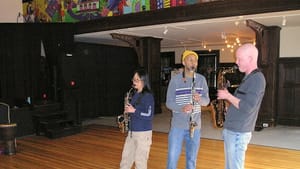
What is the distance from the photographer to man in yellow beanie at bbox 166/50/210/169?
2.85 m

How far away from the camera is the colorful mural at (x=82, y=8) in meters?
6.25

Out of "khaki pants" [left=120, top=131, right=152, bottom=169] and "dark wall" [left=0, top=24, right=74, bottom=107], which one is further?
"dark wall" [left=0, top=24, right=74, bottom=107]

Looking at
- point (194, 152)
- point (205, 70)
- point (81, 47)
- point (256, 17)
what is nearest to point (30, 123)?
point (81, 47)

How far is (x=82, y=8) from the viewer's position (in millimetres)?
7457

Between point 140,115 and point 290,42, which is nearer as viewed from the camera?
point 140,115

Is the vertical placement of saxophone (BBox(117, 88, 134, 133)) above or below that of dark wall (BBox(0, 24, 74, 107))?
below

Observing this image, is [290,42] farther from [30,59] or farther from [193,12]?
[30,59]

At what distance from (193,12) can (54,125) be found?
13.3 ft

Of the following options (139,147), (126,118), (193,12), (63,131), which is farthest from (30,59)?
(139,147)

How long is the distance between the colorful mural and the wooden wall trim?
0.17m

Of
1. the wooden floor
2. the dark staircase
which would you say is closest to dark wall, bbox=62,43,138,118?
the dark staircase

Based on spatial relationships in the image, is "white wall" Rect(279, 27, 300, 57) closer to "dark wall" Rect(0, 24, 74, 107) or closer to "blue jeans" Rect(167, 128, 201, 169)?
"blue jeans" Rect(167, 128, 201, 169)

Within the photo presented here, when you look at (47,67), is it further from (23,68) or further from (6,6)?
(6,6)

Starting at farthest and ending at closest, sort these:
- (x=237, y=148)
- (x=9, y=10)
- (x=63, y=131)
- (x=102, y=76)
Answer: (x=102, y=76)
(x=9, y=10)
(x=63, y=131)
(x=237, y=148)
